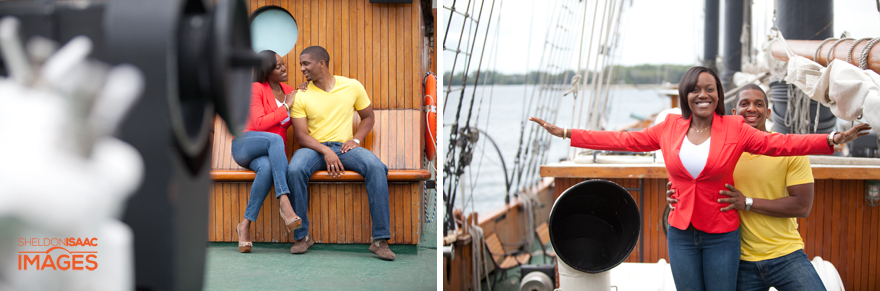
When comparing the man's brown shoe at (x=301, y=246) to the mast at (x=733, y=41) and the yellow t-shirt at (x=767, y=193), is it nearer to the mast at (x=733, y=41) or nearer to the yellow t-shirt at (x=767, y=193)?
the yellow t-shirt at (x=767, y=193)

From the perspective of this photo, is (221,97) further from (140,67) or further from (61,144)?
(61,144)

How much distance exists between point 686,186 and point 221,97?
162cm

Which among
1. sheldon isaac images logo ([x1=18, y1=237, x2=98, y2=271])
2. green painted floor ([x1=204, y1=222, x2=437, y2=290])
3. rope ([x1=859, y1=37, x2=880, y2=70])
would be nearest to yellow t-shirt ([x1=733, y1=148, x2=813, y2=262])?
rope ([x1=859, y1=37, x2=880, y2=70])

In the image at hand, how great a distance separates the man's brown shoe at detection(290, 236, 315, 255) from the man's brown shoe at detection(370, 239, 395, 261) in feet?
1.23

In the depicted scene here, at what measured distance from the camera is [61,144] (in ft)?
2.88

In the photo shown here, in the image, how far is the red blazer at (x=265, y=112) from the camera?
3.33 metres

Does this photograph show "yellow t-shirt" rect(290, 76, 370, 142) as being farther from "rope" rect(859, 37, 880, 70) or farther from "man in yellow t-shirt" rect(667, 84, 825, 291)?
"rope" rect(859, 37, 880, 70)

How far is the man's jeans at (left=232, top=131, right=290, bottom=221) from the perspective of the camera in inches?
123

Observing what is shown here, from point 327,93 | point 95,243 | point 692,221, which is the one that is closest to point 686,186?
point 692,221

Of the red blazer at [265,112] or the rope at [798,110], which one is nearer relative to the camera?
the red blazer at [265,112]

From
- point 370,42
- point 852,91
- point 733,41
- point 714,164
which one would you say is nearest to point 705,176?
point 714,164

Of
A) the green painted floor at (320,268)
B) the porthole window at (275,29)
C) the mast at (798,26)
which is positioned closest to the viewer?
the green painted floor at (320,268)

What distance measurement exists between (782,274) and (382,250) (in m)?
1.85

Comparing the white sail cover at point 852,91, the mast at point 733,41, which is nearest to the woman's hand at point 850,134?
the white sail cover at point 852,91
